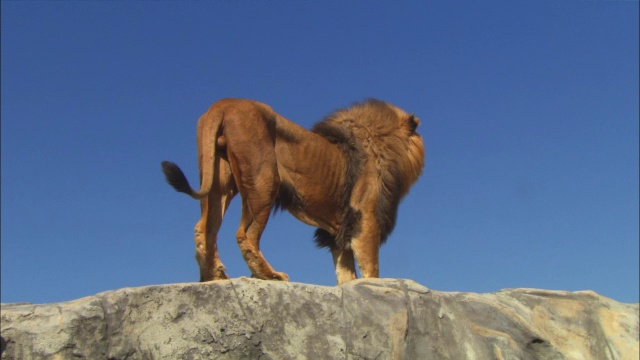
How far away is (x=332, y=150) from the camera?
7.85 meters

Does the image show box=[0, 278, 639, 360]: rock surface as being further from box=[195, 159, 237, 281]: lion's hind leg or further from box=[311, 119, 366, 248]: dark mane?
box=[311, 119, 366, 248]: dark mane

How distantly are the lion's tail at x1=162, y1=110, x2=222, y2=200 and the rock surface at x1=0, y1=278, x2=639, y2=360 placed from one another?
97cm

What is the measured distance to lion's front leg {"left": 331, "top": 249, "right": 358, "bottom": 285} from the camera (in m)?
8.11

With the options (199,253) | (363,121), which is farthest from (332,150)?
(199,253)

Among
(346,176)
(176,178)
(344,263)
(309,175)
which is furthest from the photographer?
(344,263)

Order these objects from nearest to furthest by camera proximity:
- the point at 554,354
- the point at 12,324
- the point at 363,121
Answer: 1. the point at 12,324
2. the point at 554,354
3. the point at 363,121

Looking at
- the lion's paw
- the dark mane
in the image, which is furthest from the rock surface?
the dark mane

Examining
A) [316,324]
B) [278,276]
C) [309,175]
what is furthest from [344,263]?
[316,324]

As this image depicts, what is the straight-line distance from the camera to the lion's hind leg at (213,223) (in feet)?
21.8

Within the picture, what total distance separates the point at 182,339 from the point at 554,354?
3168 mm

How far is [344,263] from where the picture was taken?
321 inches

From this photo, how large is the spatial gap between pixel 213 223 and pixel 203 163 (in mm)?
515

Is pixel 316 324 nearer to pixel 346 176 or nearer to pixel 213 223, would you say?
pixel 213 223

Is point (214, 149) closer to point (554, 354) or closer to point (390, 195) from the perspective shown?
point (390, 195)
